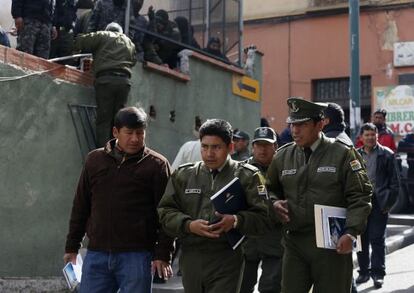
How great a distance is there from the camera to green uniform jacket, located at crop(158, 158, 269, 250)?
182 inches

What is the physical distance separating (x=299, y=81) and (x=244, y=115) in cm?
965

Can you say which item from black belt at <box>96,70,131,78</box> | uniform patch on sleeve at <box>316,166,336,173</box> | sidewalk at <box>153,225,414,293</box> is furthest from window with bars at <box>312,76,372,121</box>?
uniform patch on sleeve at <box>316,166,336,173</box>

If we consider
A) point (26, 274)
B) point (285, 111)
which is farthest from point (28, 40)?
point (285, 111)

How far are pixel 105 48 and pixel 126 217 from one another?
464 cm

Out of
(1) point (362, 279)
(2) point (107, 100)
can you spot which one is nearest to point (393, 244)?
(1) point (362, 279)

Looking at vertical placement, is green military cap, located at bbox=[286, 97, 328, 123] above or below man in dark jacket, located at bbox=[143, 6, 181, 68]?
below

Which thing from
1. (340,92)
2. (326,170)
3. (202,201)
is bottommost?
(202,201)

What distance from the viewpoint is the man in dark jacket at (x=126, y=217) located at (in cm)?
488

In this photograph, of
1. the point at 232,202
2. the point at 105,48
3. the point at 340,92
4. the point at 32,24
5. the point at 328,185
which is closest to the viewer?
the point at 232,202

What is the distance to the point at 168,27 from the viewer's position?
1180cm

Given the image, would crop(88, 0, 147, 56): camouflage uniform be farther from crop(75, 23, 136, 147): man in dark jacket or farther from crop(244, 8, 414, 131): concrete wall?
crop(244, 8, 414, 131): concrete wall

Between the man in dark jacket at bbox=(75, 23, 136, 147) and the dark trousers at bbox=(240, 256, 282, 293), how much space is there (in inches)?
141

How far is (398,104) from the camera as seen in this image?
69.7 feet

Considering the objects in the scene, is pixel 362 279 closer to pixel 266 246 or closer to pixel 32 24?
pixel 266 246
